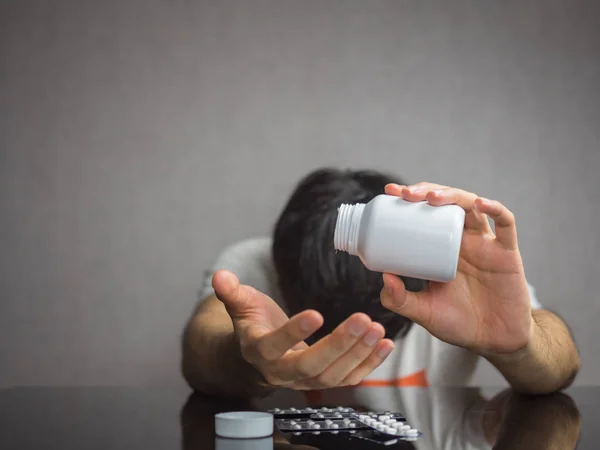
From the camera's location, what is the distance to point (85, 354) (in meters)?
2.50

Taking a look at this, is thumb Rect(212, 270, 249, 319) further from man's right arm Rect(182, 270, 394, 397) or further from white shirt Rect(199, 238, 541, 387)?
white shirt Rect(199, 238, 541, 387)

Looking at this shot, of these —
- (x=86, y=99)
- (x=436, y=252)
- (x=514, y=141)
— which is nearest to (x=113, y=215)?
(x=86, y=99)

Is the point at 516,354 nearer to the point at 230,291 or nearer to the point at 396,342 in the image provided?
the point at 230,291

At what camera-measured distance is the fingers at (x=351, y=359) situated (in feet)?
2.31

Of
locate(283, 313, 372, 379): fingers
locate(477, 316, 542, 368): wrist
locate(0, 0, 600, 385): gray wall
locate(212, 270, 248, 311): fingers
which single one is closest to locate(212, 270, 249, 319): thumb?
locate(212, 270, 248, 311): fingers

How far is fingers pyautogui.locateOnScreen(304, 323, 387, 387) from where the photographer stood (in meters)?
0.70

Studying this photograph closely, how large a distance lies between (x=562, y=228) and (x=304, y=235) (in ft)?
4.35

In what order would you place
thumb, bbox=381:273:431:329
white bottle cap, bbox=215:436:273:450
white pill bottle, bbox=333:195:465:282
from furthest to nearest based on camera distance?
thumb, bbox=381:273:431:329, white pill bottle, bbox=333:195:465:282, white bottle cap, bbox=215:436:273:450

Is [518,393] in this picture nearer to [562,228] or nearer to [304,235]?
[304,235]

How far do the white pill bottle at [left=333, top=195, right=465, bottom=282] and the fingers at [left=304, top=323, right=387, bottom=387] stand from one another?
0.09m

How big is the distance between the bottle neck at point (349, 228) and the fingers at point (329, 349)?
11 cm

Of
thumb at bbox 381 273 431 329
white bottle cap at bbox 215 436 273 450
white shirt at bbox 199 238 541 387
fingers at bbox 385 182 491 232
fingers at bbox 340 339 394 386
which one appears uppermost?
fingers at bbox 385 182 491 232

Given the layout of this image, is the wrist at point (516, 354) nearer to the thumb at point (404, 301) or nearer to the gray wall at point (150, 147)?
the thumb at point (404, 301)

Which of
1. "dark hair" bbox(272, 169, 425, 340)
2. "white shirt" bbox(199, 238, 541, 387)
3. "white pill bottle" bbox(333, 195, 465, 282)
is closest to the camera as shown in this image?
"white pill bottle" bbox(333, 195, 465, 282)
